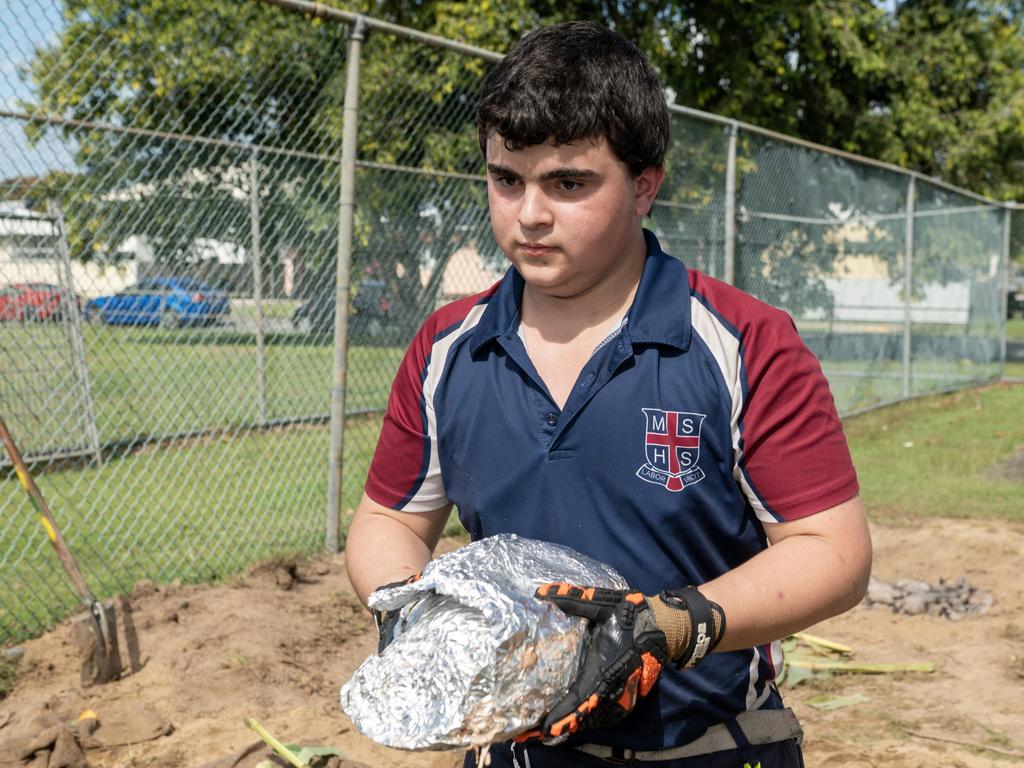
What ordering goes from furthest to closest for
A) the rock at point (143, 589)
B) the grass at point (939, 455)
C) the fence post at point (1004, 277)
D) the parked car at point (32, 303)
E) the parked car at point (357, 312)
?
the fence post at point (1004, 277)
the grass at point (939, 455)
the parked car at point (357, 312)
the parked car at point (32, 303)
the rock at point (143, 589)

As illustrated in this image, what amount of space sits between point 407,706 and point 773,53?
52.2 feet

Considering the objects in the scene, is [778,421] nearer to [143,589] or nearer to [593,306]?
[593,306]

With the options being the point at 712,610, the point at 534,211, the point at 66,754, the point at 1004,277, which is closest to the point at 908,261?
the point at 1004,277

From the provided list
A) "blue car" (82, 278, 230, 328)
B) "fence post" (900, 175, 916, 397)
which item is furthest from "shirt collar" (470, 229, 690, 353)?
"fence post" (900, 175, 916, 397)

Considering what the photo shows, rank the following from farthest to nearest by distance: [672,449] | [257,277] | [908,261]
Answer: [908,261], [257,277], [672,449]

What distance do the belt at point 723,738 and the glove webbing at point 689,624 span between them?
1.15 feet

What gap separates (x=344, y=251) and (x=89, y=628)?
221cm

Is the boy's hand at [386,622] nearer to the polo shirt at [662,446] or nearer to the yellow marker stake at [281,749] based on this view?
the polo shirt at [662,446]

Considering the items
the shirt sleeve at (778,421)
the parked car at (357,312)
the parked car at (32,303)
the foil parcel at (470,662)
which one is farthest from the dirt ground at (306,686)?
the shirt sleeve at (778,421)

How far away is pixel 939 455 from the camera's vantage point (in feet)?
31.2

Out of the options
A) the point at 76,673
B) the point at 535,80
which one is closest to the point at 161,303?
the point at 76,673

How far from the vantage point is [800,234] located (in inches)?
383

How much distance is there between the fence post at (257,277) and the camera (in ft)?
18.2

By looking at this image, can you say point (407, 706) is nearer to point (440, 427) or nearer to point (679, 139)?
point (440, 427)
